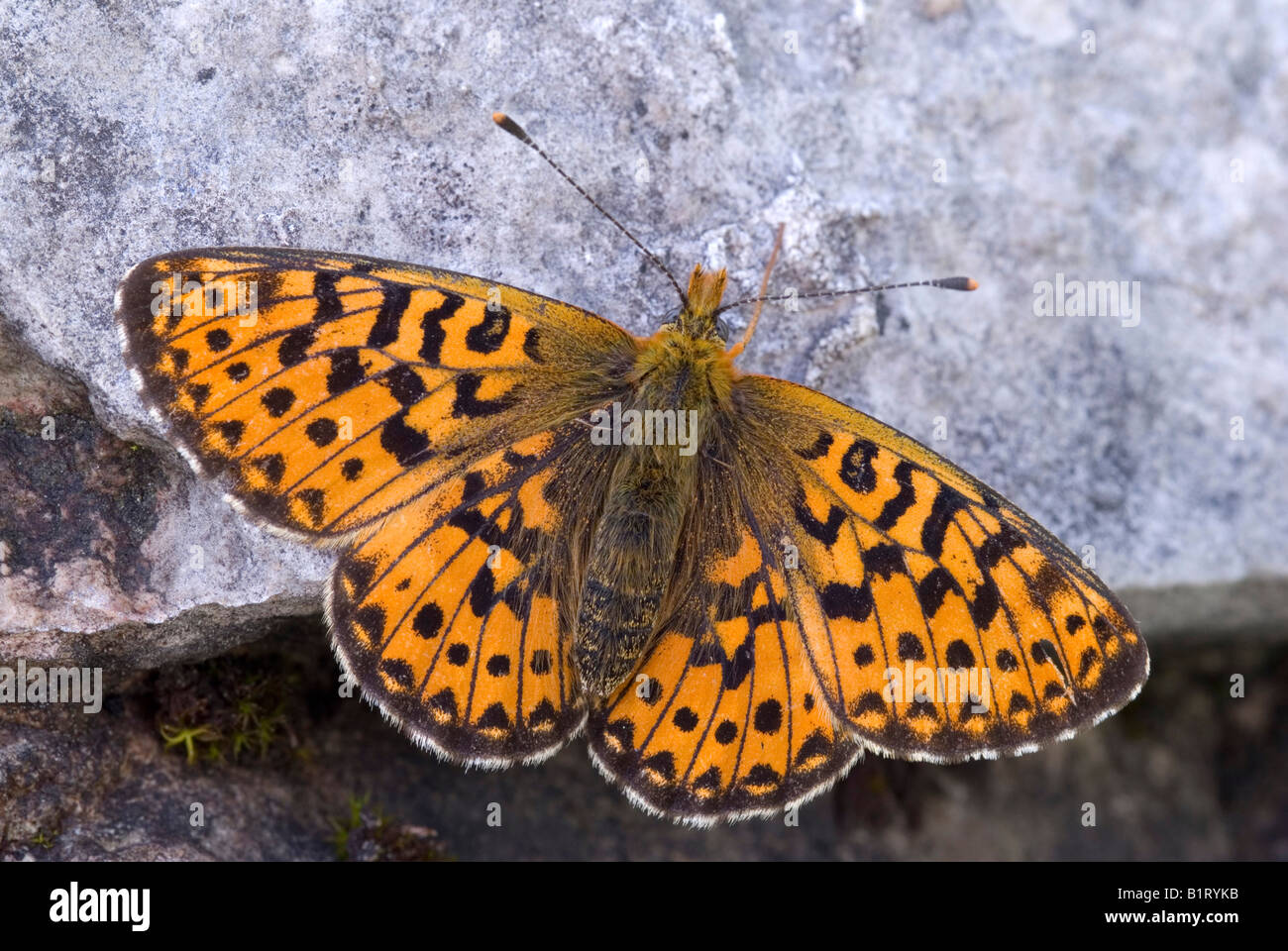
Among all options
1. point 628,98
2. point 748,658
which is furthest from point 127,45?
point 748,658

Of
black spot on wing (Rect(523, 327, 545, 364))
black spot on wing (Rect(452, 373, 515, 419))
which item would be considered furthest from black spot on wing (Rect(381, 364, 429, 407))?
black spot on wing (Rect(523, 327, 545, 364))

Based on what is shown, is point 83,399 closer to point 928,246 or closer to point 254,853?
point 254,853

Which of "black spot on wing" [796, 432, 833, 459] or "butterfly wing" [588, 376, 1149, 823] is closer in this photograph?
"butterfly wing" [588, 376, 1149, 823]

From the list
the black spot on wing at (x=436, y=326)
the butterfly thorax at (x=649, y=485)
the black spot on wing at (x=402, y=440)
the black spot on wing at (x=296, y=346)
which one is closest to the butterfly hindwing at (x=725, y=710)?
the butterfly thorax at (x=649, y=485)

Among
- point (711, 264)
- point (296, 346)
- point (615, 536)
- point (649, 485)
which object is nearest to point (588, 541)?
point (615, 536)

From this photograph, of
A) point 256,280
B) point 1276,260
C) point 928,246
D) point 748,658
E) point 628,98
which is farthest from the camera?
point 1276,260

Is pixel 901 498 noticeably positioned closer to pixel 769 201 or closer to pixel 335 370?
pixel 769 201

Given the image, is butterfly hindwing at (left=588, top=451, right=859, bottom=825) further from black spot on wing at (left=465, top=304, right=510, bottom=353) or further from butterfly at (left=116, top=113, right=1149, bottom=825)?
black spot on wing at (left=465, top=304, right=510, bottom=353)

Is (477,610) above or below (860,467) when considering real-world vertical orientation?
below
